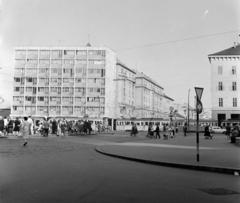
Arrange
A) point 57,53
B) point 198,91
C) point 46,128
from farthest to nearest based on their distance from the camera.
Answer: point 57,53 < point 46,128 < point 198,91

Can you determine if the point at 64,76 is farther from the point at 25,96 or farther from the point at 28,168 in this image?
the point at 28,168

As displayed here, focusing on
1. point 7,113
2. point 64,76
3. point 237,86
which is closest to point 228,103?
point 237,86

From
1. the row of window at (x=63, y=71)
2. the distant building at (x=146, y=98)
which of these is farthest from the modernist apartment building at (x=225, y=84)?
the distant building at (x=146, y=98)

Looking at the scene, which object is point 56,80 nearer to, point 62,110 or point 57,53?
point 57,53

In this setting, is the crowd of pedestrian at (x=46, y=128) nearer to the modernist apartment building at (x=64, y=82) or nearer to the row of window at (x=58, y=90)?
the modernist apartment building at (x=64, y=82)

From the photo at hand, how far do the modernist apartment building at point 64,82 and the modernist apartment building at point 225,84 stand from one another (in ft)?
139

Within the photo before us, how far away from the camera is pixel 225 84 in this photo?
6956 cm

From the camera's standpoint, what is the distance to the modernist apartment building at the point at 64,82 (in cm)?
10569

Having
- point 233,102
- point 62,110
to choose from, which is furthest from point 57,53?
point 233,102

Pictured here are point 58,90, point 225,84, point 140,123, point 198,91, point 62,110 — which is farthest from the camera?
point 58,90

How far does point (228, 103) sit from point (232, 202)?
214 feet

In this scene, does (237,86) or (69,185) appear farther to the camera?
(237,86)

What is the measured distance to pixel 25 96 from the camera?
10725 centimetres

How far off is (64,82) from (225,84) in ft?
174
